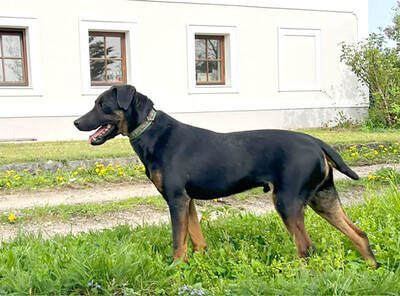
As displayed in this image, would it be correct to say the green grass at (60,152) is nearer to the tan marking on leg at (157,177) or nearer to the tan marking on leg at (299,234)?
the tan marking on leg at (157,177)

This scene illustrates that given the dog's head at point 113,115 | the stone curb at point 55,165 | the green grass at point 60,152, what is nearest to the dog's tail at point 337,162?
the dog's head at point 113,115

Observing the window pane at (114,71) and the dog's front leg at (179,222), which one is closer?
the dog's front leg at (179,222)

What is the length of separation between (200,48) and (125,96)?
11830mm

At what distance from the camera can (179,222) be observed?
3.50 m

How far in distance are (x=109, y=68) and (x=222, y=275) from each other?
11.4 metres

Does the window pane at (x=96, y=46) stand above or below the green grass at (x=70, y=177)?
above

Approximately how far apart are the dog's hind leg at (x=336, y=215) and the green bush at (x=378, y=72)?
12.4m

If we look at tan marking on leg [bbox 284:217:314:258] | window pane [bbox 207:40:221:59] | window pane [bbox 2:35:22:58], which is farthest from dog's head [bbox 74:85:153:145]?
window pane [bbox 207:40:221:59]

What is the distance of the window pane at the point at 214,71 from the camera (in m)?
15.3

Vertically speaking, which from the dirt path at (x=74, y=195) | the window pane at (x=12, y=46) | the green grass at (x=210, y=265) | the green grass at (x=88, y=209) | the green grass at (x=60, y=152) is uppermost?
the window pane at (x=12, y=46)

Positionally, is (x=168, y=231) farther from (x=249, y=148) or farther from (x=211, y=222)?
(x=249, y=148)

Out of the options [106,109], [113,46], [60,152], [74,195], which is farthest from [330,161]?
[113,46]

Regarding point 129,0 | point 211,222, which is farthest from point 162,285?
point 129,0

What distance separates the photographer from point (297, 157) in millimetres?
3441
